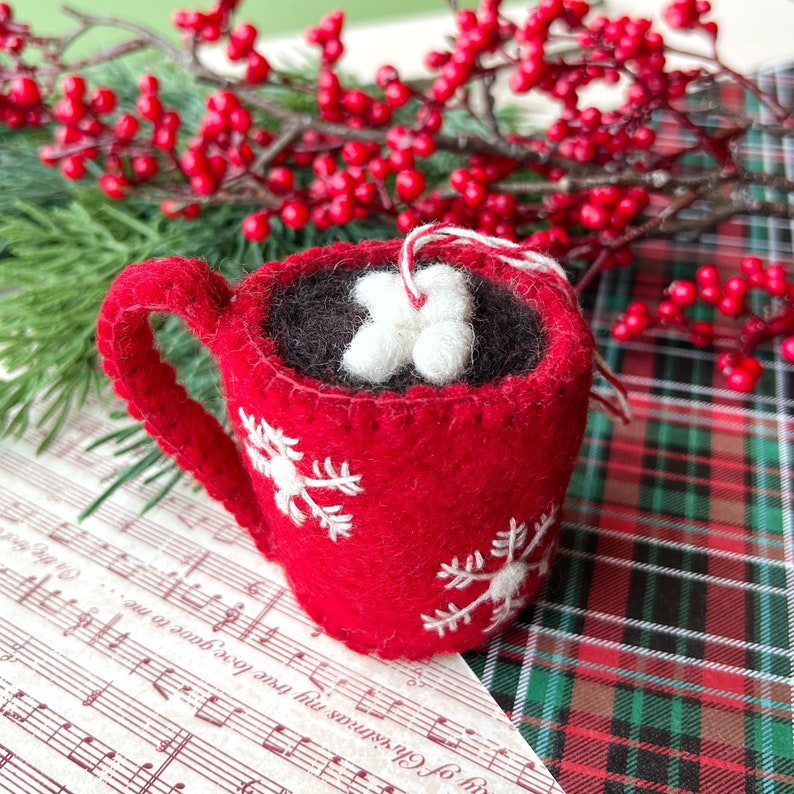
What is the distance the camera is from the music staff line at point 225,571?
468mm

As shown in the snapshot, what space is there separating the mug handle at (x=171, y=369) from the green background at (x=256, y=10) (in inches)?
53.0

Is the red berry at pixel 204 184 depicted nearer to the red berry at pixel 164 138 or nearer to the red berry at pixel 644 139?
the red berry at pixel 164 138

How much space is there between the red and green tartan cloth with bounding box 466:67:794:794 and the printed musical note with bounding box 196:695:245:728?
0.14 metres

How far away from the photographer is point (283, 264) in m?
0.45

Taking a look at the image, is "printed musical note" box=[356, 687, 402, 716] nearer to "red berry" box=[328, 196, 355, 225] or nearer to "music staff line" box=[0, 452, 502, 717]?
"music staff line" box=[0, 452, 502, 717]

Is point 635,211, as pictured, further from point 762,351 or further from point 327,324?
point 327,324

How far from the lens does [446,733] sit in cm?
44

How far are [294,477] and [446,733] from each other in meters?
0.17

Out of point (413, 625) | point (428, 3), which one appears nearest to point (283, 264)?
point (413, 625)

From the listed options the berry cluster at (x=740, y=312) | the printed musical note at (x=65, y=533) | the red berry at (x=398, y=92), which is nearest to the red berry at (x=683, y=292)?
the berry cluster at (x=740, y=312)

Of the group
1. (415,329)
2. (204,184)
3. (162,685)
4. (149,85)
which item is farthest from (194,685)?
(149,85)

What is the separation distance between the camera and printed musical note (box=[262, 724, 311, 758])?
43 cm

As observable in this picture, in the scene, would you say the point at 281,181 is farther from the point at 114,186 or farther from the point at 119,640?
the point at 119,640

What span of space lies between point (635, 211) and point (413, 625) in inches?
13.8
